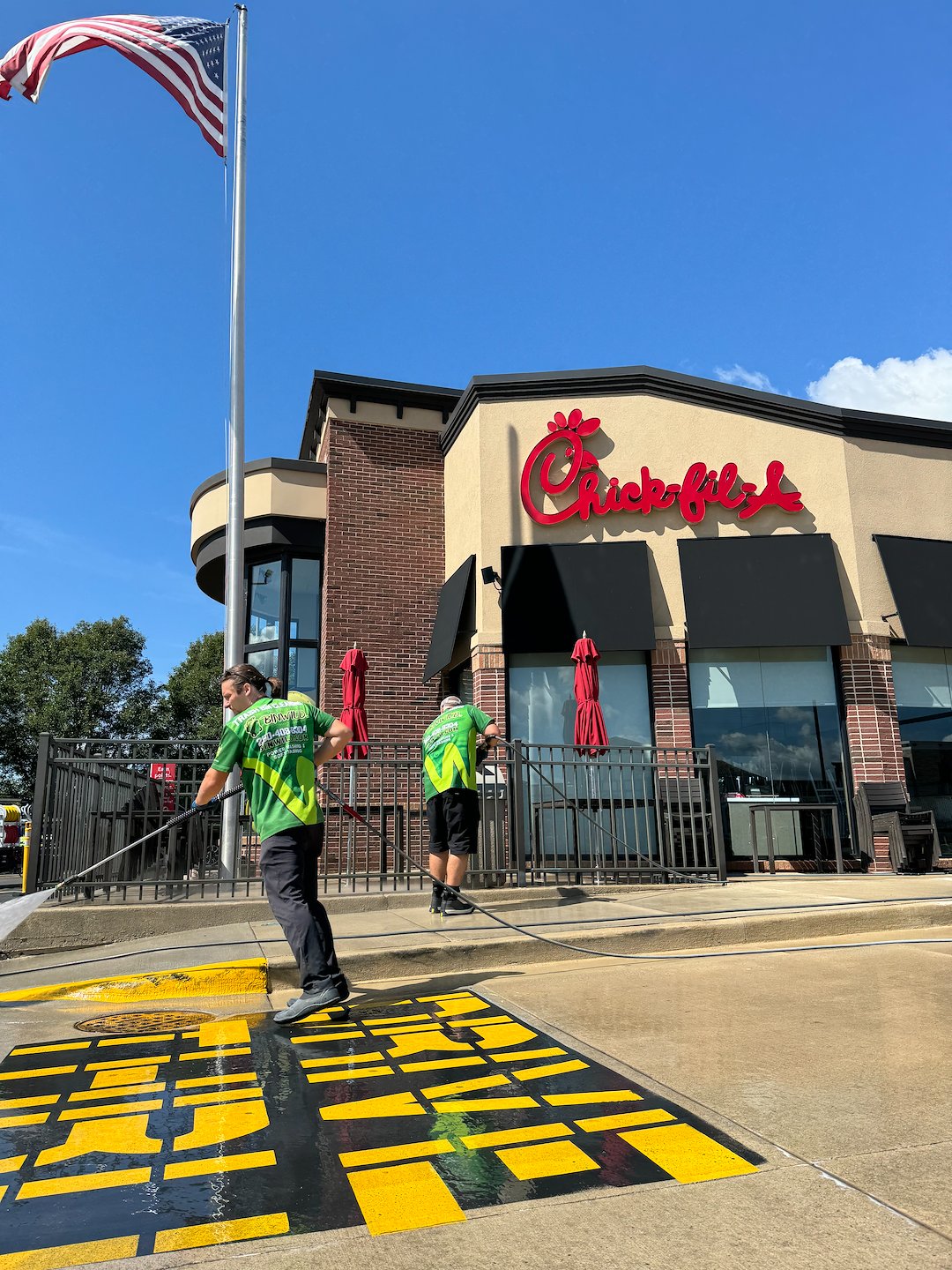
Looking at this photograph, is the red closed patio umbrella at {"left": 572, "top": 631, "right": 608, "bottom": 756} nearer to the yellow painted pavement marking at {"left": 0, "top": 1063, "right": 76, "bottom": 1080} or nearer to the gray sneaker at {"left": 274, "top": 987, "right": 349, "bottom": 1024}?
the gray sneaker at {"left": 274, "top": 987, "right": 349, "bottom": 1024}

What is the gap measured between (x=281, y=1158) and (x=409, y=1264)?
80cm

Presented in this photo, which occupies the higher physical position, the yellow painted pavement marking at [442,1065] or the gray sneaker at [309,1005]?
the gray sneaker at [309,1005]

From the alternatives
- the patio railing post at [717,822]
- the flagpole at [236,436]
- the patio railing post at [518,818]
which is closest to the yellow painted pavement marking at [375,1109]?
the patio railing post at [518,818]

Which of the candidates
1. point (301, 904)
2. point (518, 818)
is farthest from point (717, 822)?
point (301, 904)

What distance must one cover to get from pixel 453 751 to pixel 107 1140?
4454 millimetres

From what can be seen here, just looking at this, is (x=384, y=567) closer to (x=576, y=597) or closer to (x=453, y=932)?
(x=576, y=597)

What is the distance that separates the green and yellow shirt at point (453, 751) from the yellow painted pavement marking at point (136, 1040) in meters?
3.12

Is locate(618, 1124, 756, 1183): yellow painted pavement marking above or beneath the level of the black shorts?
beneath

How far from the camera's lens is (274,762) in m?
4.88

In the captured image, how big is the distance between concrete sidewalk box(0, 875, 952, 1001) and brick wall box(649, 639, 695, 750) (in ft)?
15.6

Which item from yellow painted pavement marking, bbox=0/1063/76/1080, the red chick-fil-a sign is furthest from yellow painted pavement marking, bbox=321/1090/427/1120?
the red chick-fil-a sign

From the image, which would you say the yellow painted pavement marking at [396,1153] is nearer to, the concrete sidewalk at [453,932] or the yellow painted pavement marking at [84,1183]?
the yellow painted pavement marking at [84,1183]

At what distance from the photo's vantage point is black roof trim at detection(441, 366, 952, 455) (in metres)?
14.2

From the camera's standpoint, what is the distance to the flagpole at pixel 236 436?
374 inches
